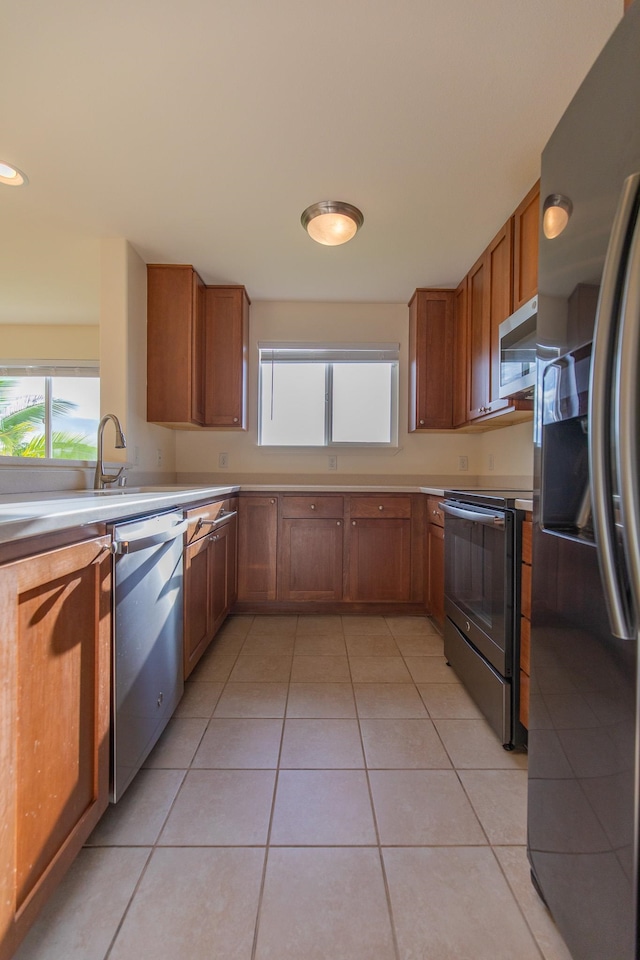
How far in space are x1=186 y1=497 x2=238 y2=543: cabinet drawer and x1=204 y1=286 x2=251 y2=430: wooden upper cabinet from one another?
30.3 inches

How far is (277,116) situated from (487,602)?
2055mm

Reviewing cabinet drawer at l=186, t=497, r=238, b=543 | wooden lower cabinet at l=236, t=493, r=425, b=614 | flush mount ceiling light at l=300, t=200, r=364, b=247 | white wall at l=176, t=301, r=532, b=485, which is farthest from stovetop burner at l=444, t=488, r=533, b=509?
flush mount ceiling light at l=300, t=200, r=364, b=247

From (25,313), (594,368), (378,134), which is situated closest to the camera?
(594,368)

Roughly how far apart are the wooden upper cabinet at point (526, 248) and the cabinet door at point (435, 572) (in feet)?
4.33

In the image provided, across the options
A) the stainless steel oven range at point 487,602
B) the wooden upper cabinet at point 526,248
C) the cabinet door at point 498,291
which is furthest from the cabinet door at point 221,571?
the wooden upper cabinet at point 526,248

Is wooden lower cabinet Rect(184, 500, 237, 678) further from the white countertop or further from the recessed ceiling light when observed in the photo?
the recessed ceiling light

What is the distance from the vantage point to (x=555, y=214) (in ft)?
2.92

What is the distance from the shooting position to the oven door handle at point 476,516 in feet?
5.09

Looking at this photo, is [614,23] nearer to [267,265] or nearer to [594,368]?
[594,368]

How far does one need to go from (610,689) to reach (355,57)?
187 cm

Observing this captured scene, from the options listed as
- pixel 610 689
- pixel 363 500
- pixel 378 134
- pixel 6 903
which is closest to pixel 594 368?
pixel 610 689

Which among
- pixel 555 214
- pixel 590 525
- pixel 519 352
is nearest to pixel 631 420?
pixel 590 525

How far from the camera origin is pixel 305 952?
83 centimetres

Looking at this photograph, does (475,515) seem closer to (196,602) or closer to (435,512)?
(435,512)
